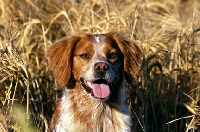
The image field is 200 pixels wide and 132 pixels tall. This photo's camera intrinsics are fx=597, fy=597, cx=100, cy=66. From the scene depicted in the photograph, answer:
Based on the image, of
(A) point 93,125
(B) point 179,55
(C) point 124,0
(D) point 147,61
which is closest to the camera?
(A) point 93,125

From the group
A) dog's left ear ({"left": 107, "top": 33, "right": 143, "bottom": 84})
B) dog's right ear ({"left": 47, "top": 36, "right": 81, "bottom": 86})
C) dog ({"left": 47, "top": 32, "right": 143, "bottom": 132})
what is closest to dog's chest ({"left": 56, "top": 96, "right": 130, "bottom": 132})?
dog ({"left": 47, "top": 32, "right": 143, "bottom": 132})

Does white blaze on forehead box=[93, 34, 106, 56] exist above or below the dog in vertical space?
above

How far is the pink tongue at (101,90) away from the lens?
5.58 m

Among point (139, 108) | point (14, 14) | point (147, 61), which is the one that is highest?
point (14, 14)

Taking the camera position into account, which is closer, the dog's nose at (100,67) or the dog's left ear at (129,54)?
the dog's nose at (100,67)

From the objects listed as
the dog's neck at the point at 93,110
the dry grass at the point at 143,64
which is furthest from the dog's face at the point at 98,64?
the dry grass at the point at 143,64

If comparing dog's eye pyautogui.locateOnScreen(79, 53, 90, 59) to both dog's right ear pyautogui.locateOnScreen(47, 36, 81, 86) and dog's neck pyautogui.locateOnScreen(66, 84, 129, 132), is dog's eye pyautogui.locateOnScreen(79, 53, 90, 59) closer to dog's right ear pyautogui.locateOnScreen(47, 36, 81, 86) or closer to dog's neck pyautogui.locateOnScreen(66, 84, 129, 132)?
dog's right ear pyautogui.locateOnScreen(47, 36, 81, 86)

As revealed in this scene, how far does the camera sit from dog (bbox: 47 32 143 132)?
5.73 metres

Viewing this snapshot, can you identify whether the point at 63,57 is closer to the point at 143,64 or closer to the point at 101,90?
the point at 101,90

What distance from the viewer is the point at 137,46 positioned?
243 inches

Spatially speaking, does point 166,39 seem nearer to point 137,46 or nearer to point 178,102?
point 178,102

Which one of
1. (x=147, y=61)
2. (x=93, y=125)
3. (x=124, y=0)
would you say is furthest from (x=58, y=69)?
(x=124, y=0)

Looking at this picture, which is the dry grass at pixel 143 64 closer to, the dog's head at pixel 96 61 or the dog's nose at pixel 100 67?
the dog's head at pixel 96 61

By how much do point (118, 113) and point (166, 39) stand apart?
7.03ft
